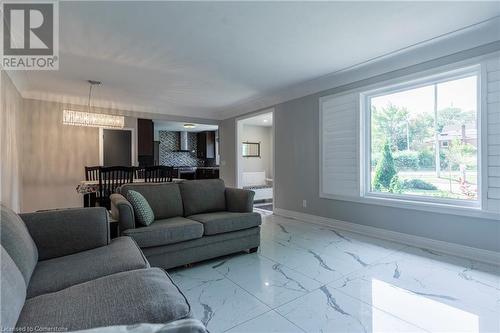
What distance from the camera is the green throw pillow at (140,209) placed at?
2.42 metres

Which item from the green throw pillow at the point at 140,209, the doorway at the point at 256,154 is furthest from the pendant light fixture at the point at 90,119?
the doorway at the point at 256,154

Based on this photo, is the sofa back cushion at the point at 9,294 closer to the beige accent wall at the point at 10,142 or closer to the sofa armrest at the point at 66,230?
the sofa armrest at the point at 66,230

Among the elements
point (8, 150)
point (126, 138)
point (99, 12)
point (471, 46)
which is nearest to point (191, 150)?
point (126, 138)

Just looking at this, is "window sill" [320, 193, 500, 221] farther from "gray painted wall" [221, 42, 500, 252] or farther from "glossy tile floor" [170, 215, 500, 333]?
"glossy tile floor" [170, 215, 500, 333]

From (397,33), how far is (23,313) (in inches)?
143

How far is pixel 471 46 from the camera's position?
270 centimetres

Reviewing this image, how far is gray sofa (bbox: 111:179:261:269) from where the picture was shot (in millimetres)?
2312

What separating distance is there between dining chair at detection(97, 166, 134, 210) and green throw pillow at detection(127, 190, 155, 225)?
1.39 m

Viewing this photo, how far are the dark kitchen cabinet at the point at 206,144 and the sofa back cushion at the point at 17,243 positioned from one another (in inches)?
318

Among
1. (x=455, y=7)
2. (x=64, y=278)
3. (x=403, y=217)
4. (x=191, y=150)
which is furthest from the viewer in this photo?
(x=191, y=150)

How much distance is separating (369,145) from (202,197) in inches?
101

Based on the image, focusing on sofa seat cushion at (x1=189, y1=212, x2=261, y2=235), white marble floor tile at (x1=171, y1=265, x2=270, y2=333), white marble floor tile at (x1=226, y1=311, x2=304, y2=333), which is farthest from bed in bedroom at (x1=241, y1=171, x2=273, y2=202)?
white marble floor tile at (x1=226, y1=311, x2=304, y2=333)

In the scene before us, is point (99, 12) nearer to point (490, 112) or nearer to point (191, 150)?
point (490, 112)

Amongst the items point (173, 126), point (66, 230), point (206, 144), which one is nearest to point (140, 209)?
point (66, 230)
